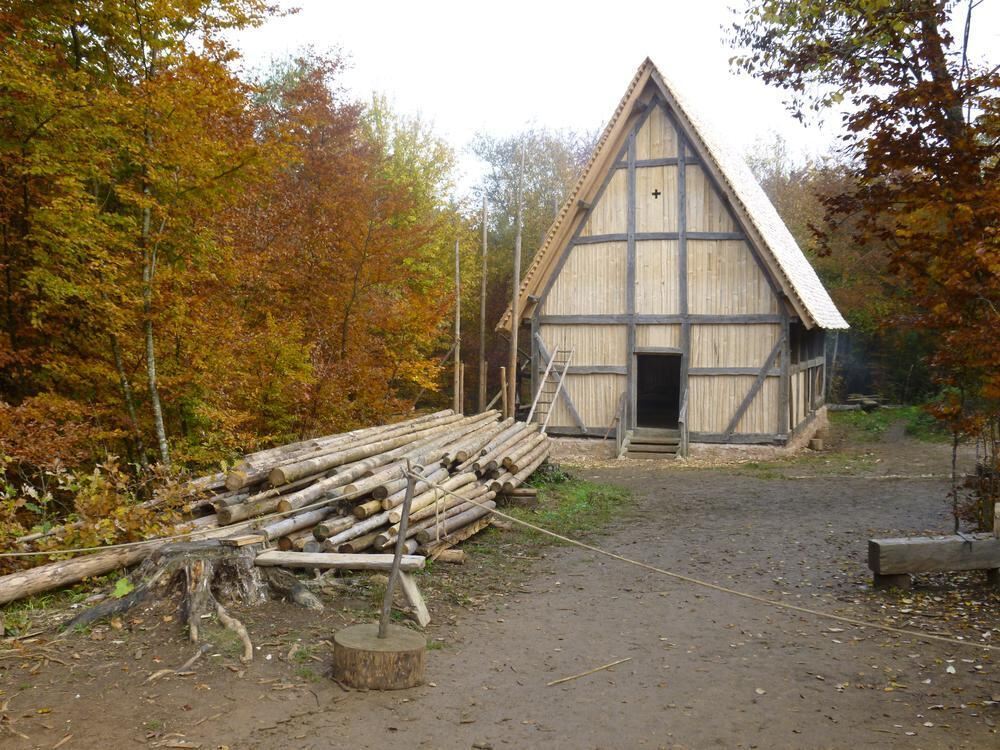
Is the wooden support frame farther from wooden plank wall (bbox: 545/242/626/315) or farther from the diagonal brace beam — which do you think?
the diagonal brace beam

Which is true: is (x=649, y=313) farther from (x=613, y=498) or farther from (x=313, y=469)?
(x=313, y=469)

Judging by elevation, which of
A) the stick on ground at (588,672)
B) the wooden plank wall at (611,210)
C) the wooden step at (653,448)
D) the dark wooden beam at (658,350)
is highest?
the wooden plank wall at (611,210)

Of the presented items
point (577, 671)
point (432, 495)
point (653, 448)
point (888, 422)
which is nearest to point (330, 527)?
point (432, 495)

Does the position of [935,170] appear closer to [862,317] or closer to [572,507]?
[572,507]

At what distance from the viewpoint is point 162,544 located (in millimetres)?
7434

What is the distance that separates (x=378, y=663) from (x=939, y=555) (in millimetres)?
5666

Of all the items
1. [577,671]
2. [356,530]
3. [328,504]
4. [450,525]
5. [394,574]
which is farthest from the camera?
[450,525]

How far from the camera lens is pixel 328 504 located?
8641mm

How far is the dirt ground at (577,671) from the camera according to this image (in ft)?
16.6

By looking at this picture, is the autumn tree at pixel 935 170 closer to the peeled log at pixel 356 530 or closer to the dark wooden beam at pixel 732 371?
the peeled log at pixel 356 530

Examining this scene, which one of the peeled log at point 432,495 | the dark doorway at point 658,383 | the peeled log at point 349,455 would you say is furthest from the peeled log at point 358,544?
the dark doorway at point 658,383

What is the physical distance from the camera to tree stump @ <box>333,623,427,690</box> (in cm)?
565

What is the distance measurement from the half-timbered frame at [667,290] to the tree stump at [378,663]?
45.3 feet

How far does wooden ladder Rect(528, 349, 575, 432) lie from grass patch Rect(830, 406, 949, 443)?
8.34m
